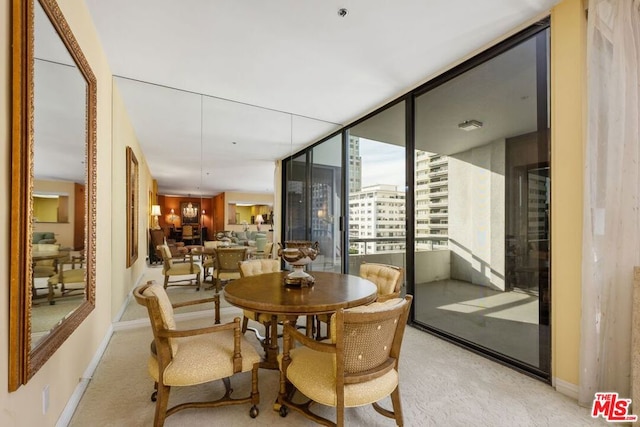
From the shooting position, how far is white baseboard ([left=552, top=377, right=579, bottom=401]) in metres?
2.05

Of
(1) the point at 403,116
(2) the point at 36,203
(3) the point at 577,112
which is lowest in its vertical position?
(2) the point at 36,203

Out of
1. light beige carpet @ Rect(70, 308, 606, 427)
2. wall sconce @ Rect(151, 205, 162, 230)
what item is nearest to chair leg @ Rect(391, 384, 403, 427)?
light beige carpet @ Rect(70, 308, 606, 427)

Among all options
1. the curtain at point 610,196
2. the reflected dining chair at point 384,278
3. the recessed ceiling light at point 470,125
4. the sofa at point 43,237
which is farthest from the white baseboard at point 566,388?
the sofa at point 43,237

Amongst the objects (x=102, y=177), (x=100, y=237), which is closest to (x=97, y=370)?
(x=100, y=237)

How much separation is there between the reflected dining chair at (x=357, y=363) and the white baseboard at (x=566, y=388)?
142 centimetres

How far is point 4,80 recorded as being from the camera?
117cm

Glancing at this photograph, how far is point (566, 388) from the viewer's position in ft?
6.87

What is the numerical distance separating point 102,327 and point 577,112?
14.6ft

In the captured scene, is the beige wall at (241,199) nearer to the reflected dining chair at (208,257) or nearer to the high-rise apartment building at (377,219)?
the reflected dining chair at (208,257)

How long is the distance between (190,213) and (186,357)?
2872mm

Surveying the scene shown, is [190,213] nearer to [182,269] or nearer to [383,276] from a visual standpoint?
[182,269]

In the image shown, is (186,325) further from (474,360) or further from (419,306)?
(474,360)

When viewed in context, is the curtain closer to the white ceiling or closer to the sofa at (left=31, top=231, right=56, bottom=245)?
the white ceiling

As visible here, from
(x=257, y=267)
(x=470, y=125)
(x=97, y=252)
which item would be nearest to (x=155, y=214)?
(x=97, y=252)
